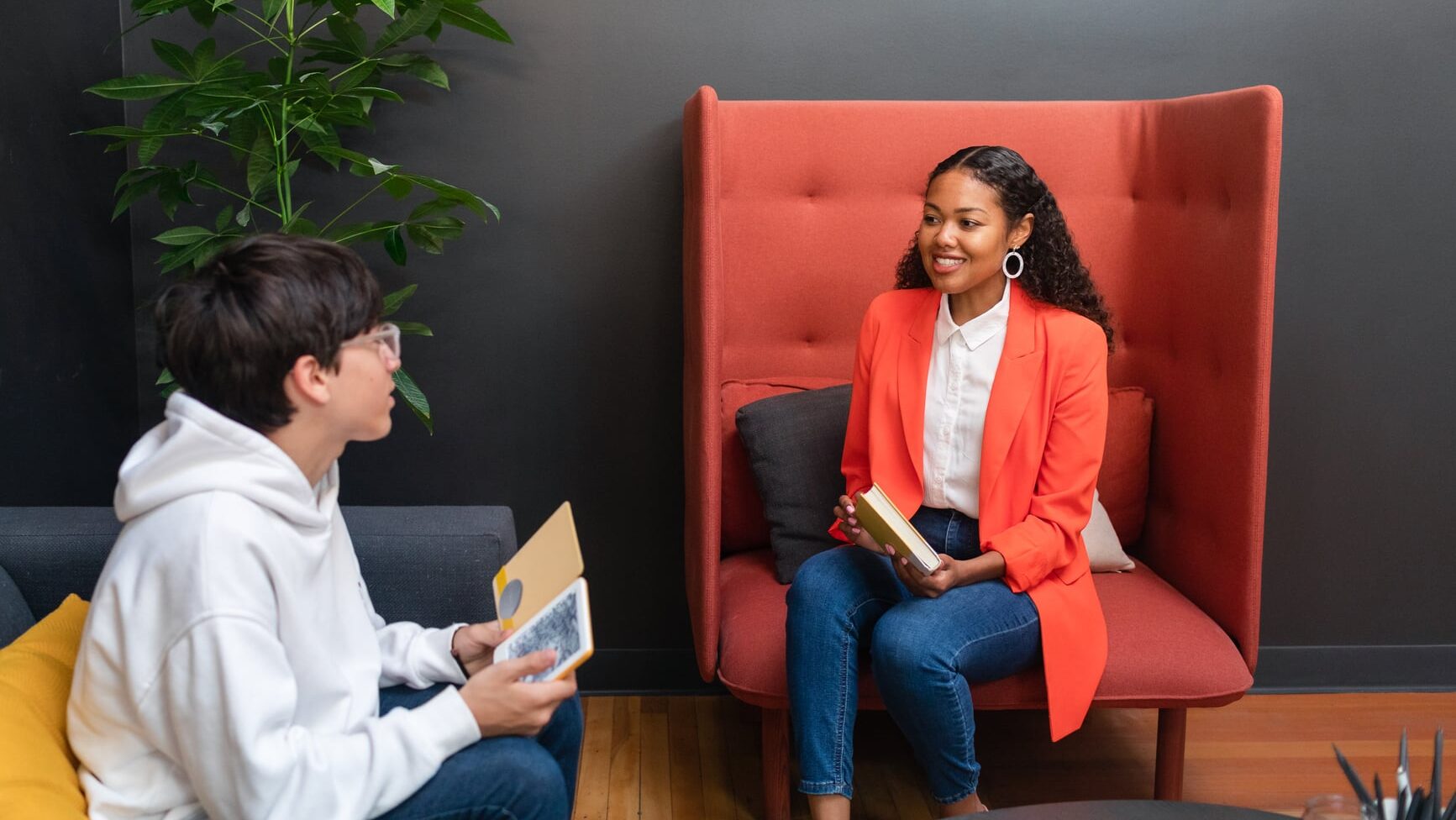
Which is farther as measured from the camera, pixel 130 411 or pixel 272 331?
pixel 130 411

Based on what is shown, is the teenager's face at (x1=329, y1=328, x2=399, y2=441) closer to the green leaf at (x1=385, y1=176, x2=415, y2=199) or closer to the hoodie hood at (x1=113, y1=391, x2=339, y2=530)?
the hoodie hood at (x1=113, y1=391, x2=339, y2=530)

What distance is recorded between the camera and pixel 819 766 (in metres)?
1.83

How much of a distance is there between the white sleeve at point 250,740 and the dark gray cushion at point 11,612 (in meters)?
0.46

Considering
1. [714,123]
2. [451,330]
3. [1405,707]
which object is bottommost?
[1405,707]

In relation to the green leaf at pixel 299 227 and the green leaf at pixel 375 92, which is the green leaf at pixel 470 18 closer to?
the green leaf at pixel 375 92

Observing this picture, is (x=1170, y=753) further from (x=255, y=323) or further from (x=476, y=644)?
(x=255, y=323)

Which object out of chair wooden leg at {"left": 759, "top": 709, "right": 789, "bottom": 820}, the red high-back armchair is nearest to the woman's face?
the red high-back armchair

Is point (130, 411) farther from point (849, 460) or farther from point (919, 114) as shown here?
point (919, 114)

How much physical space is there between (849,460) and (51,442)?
4.72 feet

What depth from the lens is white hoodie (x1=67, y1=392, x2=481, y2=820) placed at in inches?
42.8

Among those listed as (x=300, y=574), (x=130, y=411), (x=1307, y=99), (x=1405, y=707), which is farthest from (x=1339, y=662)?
(x=130, y=411)

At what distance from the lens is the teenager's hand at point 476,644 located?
1.44 meters

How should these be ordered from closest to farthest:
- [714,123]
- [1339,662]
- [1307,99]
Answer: [714,123] < [1307,99] < [1339,662]

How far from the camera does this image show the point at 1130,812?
1295mm
